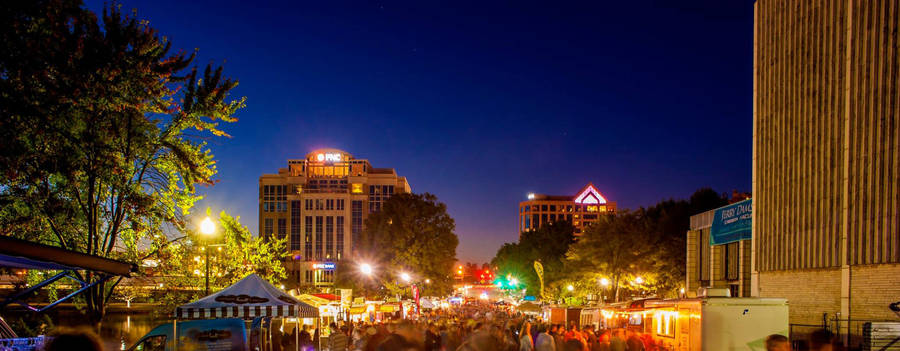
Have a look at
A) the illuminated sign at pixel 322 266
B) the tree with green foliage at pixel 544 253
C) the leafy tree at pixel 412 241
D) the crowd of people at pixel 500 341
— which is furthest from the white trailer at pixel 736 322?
the illuminated sign at pixel 322 266

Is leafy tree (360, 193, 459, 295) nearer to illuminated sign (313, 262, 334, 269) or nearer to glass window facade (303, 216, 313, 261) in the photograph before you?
illuminated sign (313, 262, 334, 269)

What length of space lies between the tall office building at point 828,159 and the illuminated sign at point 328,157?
106 metres

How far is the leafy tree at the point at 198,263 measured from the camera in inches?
790

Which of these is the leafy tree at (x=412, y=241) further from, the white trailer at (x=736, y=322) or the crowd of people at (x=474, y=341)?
the white trailer at (x=736, y=322)

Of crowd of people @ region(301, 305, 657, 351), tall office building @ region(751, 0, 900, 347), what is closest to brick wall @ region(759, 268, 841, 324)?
tall office building @ region(751, 0, 900, 347)

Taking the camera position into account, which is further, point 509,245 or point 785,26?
point 509,245

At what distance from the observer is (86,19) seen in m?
15.3

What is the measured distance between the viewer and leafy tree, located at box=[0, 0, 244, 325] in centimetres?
1388

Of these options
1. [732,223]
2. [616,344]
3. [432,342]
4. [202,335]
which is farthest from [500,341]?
[732,223]

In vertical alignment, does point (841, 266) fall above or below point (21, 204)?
below

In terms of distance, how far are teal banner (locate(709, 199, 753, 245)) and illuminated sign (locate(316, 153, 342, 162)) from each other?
100911mm

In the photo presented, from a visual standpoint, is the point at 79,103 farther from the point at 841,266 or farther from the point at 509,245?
the point at 509,245

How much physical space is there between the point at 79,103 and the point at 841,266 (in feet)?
78.8

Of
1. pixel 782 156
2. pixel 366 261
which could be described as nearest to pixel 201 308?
pixel 782 156
